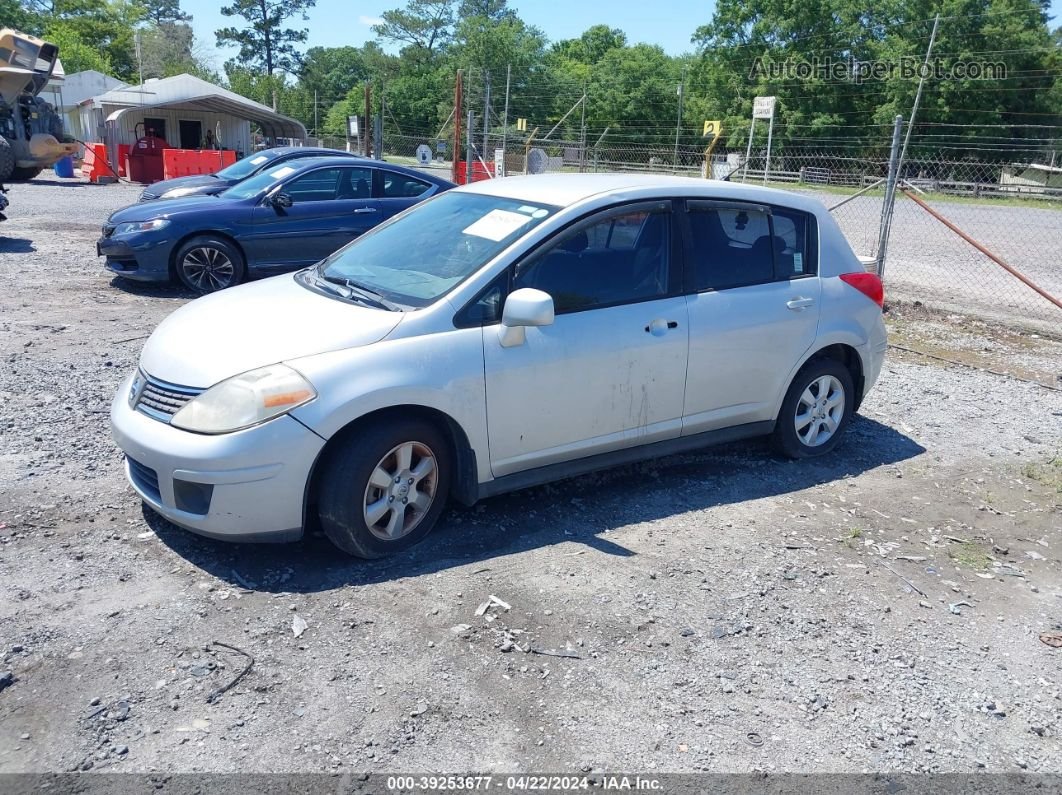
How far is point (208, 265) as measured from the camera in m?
9.93

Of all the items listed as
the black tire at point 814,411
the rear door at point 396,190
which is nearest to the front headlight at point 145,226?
the rear door at point 396,190

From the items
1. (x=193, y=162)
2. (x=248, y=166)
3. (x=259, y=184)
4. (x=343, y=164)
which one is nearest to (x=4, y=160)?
(x=193, y=162)

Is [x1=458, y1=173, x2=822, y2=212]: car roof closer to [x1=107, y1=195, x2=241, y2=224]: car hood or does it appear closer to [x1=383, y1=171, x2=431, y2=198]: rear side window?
[x1=107, y1=195, x2=241, y2=224]: car hood

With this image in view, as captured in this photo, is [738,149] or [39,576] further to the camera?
[738,149]

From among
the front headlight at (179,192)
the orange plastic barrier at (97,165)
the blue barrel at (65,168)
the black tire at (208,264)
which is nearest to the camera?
the black tire at (208,264)

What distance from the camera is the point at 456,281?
14.6 feet

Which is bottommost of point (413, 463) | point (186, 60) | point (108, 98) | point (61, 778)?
point (61, 778)

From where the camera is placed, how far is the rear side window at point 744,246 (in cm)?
516

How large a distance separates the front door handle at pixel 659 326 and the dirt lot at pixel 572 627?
3.20 ft

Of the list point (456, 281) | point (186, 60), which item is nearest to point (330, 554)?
point (456, 281)

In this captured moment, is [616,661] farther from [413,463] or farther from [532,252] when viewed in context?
[532,252]

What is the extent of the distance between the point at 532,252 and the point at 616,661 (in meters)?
2.06

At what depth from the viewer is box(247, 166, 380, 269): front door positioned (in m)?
10.1

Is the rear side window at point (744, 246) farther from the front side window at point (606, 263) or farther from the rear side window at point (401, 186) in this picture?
the rear side window at point (401, 186)
